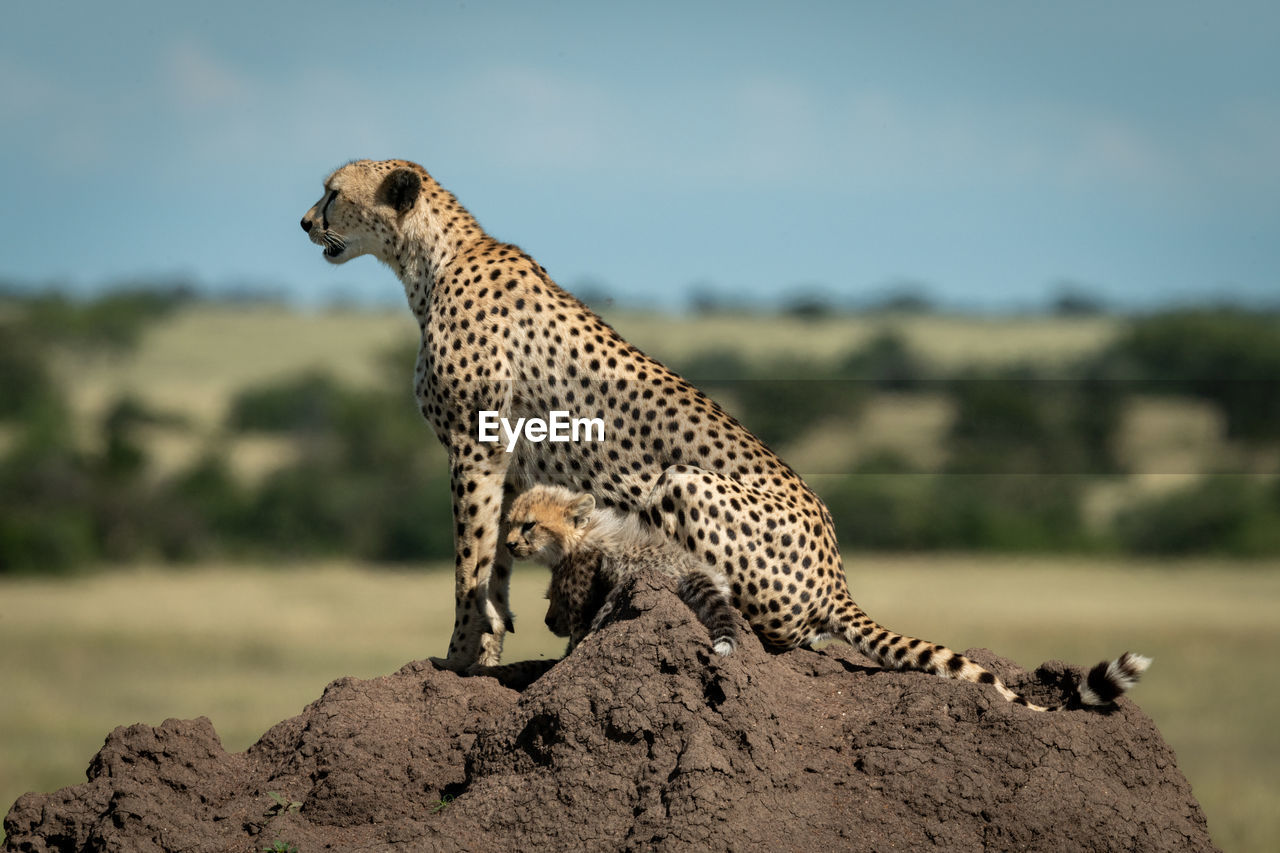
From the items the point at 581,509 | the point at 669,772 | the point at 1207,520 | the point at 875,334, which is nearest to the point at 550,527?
the point at 581,509

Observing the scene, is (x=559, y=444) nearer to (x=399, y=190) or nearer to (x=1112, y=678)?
(x=399, y=190)

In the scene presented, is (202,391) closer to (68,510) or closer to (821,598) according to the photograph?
(68,510)

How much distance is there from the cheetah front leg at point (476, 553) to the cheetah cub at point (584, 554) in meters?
0.24

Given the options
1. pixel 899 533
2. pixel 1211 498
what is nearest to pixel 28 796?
pixel 899 533

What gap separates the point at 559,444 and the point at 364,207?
1270mm

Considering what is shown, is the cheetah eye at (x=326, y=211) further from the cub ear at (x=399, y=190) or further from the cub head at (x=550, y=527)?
the cub head at (x=550, y=527)

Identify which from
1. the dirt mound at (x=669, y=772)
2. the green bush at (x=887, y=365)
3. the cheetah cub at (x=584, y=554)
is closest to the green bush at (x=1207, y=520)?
the green bush at (x=887, y=365)

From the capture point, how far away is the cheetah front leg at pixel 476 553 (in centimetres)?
500

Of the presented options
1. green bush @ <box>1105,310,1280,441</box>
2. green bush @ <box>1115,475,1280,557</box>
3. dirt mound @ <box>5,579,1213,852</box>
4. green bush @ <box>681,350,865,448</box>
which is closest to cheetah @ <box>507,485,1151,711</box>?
dirt mound @ <box>5,579,1213,852</box>

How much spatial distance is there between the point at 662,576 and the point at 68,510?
24118mm

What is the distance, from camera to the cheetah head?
543cm

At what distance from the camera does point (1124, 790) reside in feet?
13.2

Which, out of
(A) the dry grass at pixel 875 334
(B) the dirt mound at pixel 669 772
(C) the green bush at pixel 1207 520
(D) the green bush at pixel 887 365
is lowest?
(C) the green bush at pixel 1207 520

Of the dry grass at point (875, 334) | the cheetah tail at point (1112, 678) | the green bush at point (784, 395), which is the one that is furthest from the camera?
the dry grass at point (875, 334)
